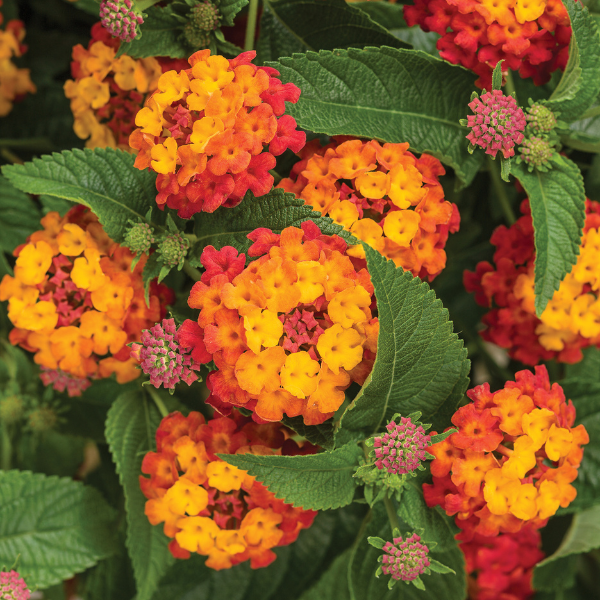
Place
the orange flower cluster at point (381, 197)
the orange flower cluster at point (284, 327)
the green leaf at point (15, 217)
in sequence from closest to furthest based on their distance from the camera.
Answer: the orange flower cluster at point (284, 327) < the orange flower cluster at point (381, 197) < the green leaf at point (15, 217)

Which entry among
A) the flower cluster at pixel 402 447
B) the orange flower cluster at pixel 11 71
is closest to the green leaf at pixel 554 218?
the flower cluster at pixel 402 447

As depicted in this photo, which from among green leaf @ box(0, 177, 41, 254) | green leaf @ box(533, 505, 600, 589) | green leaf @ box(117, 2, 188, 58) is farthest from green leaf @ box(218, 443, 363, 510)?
green leaf @ box(0, 177, 41, 254)

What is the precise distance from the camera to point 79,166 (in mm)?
873

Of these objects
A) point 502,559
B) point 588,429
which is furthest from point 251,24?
point 502,559

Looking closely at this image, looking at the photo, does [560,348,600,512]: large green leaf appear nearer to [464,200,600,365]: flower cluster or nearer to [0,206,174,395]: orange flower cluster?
[464,200,600,365]: flower cluster

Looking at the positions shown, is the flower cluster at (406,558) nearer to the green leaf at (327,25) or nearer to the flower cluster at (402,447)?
the flower cluster at (402,447)

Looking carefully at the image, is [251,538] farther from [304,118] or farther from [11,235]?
[11,235]

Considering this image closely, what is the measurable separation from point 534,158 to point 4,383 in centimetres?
102

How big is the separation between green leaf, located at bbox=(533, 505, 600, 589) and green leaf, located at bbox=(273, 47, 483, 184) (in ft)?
2.13

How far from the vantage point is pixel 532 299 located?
3.18 feet

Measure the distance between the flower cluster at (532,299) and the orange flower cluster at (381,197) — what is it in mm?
183

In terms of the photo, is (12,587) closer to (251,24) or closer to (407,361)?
(407,361)

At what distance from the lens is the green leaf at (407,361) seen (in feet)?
2.40

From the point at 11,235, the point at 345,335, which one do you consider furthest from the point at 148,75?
the point at 345,335
